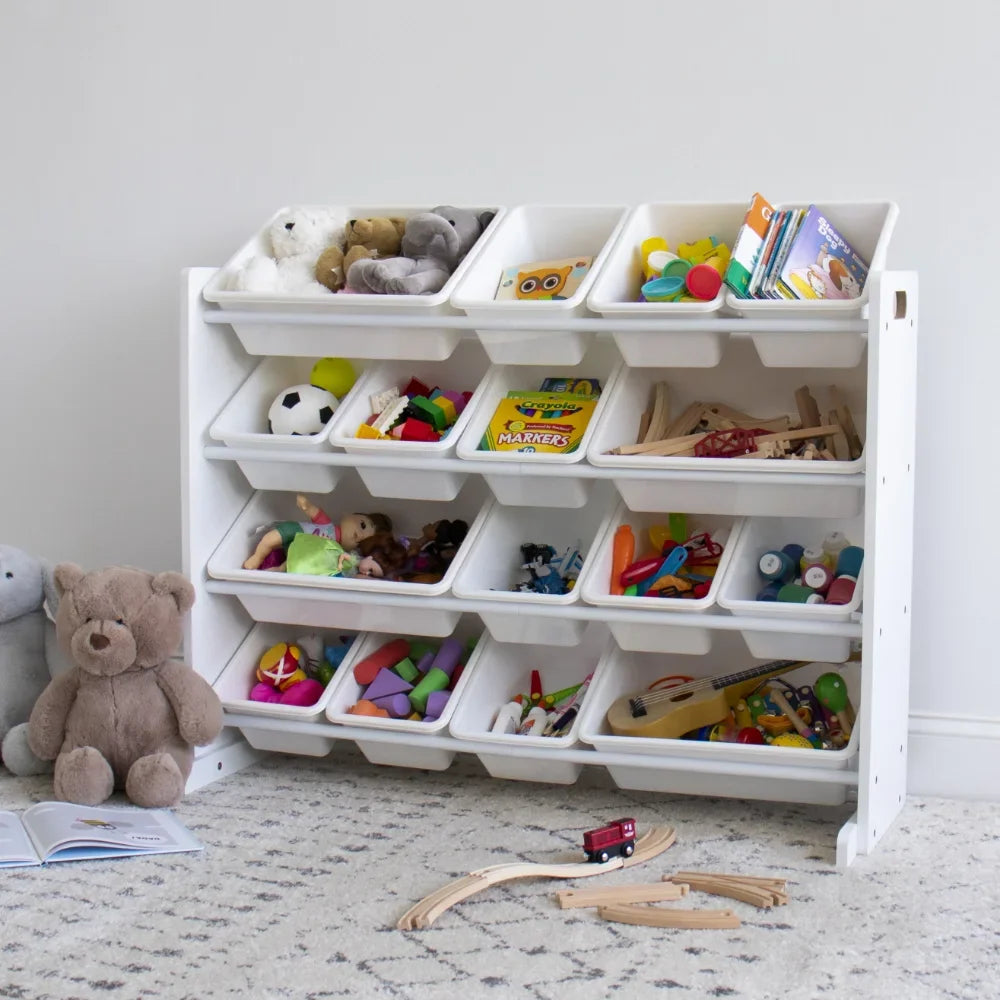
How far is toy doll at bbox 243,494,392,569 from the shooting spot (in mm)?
2105

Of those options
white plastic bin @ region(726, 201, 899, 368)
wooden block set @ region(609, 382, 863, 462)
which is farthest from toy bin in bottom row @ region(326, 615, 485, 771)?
white plastic bin @ region(726, 201, 899, 368)

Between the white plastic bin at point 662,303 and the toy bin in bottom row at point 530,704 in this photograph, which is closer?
the white plastic bin at point 662,303

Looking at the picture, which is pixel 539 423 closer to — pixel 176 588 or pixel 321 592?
pixel 321 592

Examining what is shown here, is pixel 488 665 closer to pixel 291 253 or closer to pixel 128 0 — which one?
pixel 291 253

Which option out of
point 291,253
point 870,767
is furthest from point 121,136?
point 870,767

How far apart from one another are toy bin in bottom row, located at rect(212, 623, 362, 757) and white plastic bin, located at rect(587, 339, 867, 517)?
1.82ft

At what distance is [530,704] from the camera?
6.98ft

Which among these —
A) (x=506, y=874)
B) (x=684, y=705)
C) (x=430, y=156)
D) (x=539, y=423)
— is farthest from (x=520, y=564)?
(x=430, y=156)

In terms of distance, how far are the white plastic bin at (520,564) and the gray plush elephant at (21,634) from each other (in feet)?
2.53

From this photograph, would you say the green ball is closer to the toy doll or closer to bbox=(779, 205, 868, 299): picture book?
the toy doll

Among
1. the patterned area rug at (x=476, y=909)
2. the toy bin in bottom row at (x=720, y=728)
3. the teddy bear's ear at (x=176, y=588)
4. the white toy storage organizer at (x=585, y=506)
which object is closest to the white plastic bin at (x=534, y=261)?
the white toy storage organizer at (x=585, y=506)

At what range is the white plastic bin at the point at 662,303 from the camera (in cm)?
182

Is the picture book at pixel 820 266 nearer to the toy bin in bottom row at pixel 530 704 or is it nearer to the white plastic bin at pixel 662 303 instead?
the white plastic bin at pixel 662 303

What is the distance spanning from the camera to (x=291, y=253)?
2.13 meters
